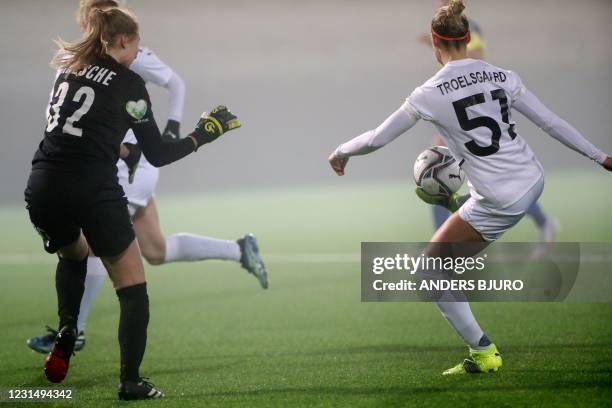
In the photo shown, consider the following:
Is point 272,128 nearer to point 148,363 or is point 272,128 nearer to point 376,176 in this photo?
point 376,176

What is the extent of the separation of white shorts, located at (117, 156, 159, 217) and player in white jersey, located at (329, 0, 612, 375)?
1.90 meters

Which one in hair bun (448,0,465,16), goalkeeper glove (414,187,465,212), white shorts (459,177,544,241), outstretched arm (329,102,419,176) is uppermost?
hair bun (448,0,465,16)

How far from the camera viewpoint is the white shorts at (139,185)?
639cm

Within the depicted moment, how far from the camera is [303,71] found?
16562mm

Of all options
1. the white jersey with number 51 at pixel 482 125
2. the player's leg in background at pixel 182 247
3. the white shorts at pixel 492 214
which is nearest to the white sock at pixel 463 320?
the white shorts at pixel 492 214

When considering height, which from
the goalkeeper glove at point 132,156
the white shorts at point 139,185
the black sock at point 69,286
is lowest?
the black sock at point 69,286

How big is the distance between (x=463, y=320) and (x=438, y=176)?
743 millimetres

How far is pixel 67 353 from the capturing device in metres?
4.94

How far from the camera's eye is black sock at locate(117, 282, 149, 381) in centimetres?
455

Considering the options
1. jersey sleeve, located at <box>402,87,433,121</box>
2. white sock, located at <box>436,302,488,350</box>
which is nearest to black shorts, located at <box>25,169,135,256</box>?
jersey sleeve, located at <box>402,87,433,121</box>

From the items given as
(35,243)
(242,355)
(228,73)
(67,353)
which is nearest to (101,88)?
(67,353)

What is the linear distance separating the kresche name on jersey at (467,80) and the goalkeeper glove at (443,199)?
61 centimetres

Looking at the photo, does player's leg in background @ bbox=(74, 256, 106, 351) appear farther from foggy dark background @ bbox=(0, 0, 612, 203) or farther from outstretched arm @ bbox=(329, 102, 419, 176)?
foggy dark background @ bbox=(0, 0, 612, 203)

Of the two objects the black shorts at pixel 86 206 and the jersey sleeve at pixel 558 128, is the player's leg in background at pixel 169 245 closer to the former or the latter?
the black shorts at pixel 86 206
